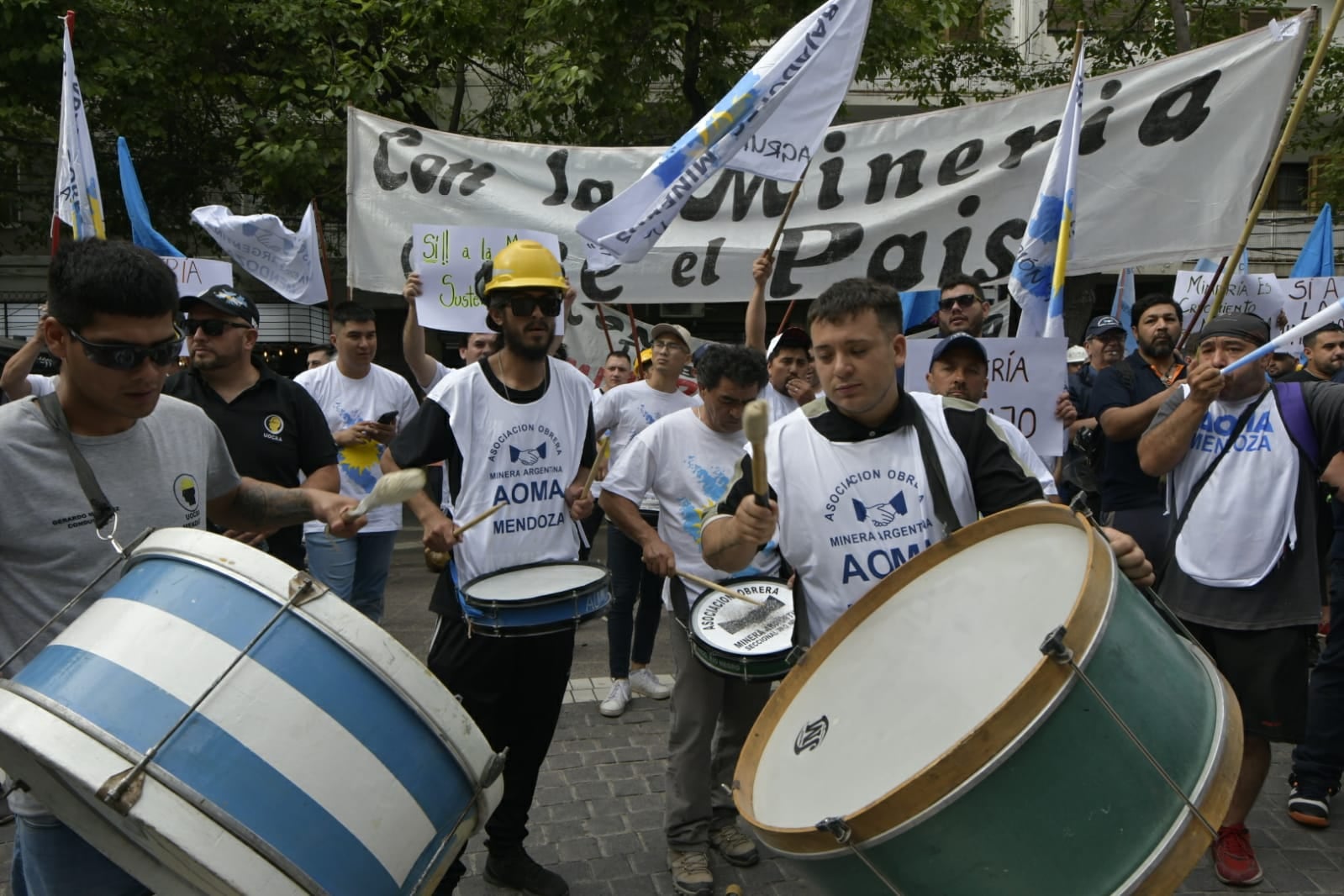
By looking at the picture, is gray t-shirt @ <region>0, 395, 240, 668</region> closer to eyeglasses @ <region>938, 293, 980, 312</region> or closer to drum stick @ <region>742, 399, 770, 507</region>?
drum stick @ <region>742, 399, 770, 507</region>

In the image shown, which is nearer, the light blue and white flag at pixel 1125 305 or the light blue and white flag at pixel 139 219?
the light blue and white flag at pixel 139 219

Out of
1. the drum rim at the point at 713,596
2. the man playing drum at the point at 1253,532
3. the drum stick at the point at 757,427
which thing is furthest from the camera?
the man playing drum at the point at 1253,532

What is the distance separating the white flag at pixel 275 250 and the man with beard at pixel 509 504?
511 centimetres

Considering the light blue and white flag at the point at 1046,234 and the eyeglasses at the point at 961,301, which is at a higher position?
the light blue and white flag at the point at 1046,234

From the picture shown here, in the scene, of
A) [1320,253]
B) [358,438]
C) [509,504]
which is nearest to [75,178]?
[358,438]

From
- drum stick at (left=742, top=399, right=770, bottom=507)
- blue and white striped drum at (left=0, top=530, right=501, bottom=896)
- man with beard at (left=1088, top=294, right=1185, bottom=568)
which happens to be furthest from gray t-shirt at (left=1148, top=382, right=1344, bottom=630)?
blue and white striped drum at (left=0, top=530, right=501, bottom=896)

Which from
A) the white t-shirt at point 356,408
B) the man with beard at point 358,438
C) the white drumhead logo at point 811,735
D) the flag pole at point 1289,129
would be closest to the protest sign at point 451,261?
the man with beard at point 358,438

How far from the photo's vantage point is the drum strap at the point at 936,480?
2.91 m

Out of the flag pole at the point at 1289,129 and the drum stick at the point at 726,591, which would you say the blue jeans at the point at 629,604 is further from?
the flag pole at the point at 1289,129

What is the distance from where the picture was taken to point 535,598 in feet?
11.5

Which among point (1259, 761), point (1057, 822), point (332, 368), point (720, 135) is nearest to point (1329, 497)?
point (1259, 761)

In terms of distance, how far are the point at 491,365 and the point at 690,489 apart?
1.18 metres

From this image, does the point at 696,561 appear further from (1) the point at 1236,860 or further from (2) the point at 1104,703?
(2) the point at 1104,703

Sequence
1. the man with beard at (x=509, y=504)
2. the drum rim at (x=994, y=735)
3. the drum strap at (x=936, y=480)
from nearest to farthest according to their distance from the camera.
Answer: the drum rim at (x=994, y=735)
the drum strap at (x=936, y=480)
the man with beard at (x=509, y=504)
